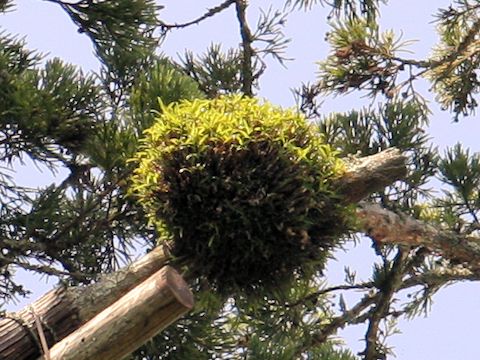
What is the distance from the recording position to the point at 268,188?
1286mm

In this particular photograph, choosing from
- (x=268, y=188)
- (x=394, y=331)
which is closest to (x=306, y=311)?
(x=394, y=331)

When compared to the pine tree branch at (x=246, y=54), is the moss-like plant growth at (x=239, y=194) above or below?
below

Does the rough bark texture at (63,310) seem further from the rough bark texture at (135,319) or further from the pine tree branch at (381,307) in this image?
the pine tree branch at (381,307)

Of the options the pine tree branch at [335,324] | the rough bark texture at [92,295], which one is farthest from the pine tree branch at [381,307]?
the rough bark texture at [92,295]

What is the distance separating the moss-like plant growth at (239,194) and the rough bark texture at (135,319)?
200 mm

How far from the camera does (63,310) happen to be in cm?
→ 126

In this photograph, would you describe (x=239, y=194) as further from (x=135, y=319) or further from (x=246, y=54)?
(x=246, y=54)

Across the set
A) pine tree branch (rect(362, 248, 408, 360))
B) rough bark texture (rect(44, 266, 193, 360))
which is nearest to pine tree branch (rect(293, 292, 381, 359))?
pine tree branch (rect(362, 248, 408, 360))

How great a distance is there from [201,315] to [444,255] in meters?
0.48

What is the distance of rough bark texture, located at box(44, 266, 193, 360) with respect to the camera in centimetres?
106

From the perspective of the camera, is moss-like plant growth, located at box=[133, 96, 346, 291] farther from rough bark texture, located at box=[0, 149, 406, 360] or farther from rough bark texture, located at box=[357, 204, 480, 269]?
rough bark texture, located at box=[357, 204, 480, 269]

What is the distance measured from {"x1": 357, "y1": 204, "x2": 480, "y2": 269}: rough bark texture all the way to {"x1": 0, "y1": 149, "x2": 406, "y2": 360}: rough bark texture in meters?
0.36

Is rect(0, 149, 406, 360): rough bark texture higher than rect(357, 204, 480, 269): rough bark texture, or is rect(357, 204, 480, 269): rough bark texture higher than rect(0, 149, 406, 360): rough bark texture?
rect(0, 149, 406, 360): rough bark texture

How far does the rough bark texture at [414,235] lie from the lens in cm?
181
